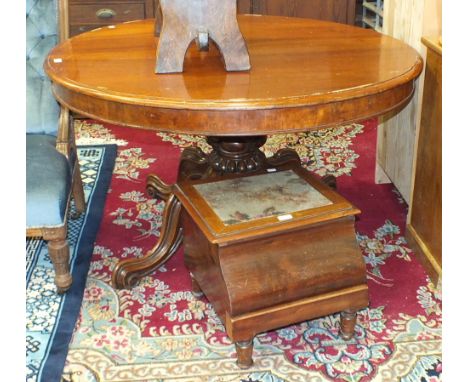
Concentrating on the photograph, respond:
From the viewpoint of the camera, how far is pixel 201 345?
2070 millimetres

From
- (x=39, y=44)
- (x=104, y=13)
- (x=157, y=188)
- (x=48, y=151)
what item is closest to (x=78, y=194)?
(x=157, y=188)

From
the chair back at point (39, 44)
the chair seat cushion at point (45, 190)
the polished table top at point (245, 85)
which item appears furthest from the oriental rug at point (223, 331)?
the polished table top at point (245, 85)

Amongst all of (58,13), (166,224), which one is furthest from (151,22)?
(166,224)

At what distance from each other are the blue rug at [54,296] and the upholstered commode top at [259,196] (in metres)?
0.66

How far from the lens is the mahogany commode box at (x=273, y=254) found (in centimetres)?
187

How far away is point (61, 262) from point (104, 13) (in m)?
2.03

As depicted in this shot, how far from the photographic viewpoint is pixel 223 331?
7.01ft

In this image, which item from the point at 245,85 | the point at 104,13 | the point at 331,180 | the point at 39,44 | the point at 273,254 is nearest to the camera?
the point at 245,85

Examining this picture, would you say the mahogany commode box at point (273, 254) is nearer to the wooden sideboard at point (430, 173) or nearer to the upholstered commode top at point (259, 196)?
the upholstered commode top at point (259, 196)

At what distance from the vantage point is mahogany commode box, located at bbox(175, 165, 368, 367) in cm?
187

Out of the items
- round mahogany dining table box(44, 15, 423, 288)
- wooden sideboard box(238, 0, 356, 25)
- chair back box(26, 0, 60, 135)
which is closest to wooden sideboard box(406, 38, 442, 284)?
round mahogany dining table box(44, 15, 423, 288)

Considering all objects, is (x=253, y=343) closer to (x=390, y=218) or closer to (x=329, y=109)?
(x=329, y=109)

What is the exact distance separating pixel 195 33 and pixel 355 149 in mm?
1881

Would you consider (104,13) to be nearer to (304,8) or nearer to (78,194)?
(304,8)
